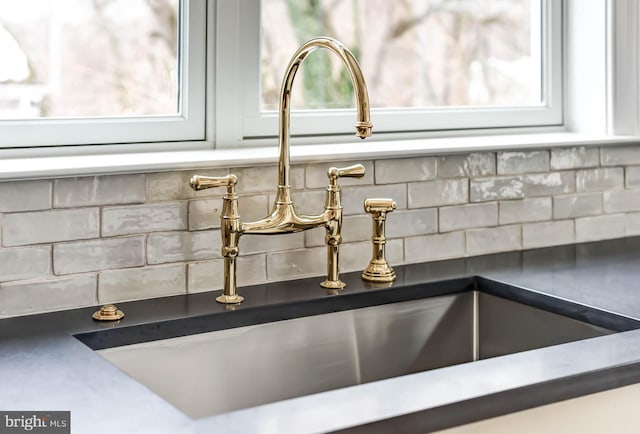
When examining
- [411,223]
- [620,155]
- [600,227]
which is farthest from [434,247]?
[620,155]

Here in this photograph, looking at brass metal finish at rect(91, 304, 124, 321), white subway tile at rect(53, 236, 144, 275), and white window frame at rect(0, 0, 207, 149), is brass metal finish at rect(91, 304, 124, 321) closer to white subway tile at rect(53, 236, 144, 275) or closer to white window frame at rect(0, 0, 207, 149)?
white subway tile at rect(53, 236, 144, 275)

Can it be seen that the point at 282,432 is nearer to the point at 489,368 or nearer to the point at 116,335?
the point at 489,368

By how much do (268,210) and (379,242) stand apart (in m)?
0.24

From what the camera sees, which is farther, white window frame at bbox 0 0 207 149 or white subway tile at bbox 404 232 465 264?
white subway tile at bbox 404 232 465 264

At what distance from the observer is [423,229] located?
1.98 meters

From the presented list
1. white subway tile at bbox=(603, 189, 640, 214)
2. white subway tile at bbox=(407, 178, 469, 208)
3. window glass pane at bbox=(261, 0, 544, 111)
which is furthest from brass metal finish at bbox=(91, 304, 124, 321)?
white subway tile at bbox=(603, 189, 640, 214)

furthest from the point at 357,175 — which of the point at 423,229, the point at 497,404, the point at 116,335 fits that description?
the point at 497,404

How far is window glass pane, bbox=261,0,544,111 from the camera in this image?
199 centimetres

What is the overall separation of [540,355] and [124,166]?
0.77m

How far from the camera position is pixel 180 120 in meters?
1.82

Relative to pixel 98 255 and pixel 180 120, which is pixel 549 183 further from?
pixel 98 255

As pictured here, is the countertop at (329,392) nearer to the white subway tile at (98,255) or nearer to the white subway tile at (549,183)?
the white subway tile at (98,255)

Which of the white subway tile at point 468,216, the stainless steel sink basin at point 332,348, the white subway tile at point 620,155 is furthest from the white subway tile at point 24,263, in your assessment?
the white subway tile at point 620,155

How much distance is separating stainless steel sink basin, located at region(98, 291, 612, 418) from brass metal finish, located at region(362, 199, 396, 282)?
0.07 metres
